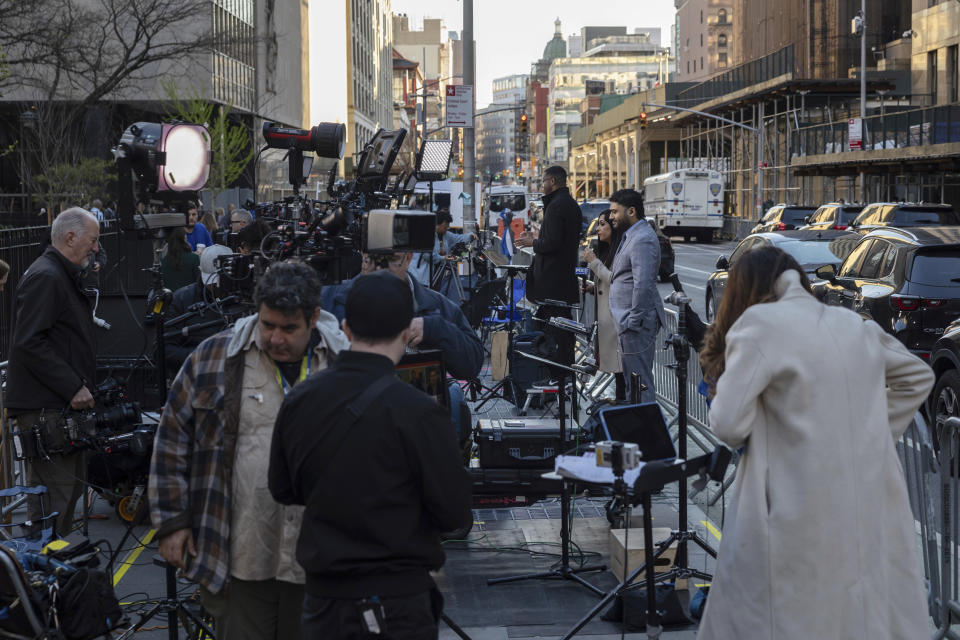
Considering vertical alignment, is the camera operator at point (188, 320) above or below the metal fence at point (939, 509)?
above

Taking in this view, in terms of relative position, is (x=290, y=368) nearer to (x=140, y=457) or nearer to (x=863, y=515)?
(x=863, y=515)

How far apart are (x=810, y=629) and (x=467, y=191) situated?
2076 cm

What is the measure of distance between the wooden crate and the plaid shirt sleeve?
2.98m

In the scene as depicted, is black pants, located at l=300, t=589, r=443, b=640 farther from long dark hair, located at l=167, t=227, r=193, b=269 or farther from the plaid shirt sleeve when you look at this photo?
long dark hair, located at l=167, t=227, r=193, b=269

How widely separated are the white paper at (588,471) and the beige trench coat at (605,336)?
6.02m

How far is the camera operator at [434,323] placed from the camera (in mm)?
5848

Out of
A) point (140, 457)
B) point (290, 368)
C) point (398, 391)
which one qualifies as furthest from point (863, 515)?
point (140, 457)

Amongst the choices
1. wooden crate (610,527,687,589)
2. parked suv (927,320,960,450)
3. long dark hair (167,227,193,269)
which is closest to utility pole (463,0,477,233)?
long dark hair (167,227,193,269)

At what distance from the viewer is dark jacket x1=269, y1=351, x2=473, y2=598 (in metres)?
3.34

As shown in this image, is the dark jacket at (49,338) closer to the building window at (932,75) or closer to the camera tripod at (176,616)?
the camera tripod at (176,616)

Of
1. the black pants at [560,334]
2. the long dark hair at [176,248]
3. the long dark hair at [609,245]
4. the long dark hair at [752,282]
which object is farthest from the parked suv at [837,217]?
the long dark hair at [752,282]

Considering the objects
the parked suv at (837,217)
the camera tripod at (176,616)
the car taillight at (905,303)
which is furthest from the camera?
the parked suv at (837,217)

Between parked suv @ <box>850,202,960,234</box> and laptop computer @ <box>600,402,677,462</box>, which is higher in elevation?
parked suv @ <box>850,202,960,234</box>

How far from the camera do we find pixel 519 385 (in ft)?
39.6
